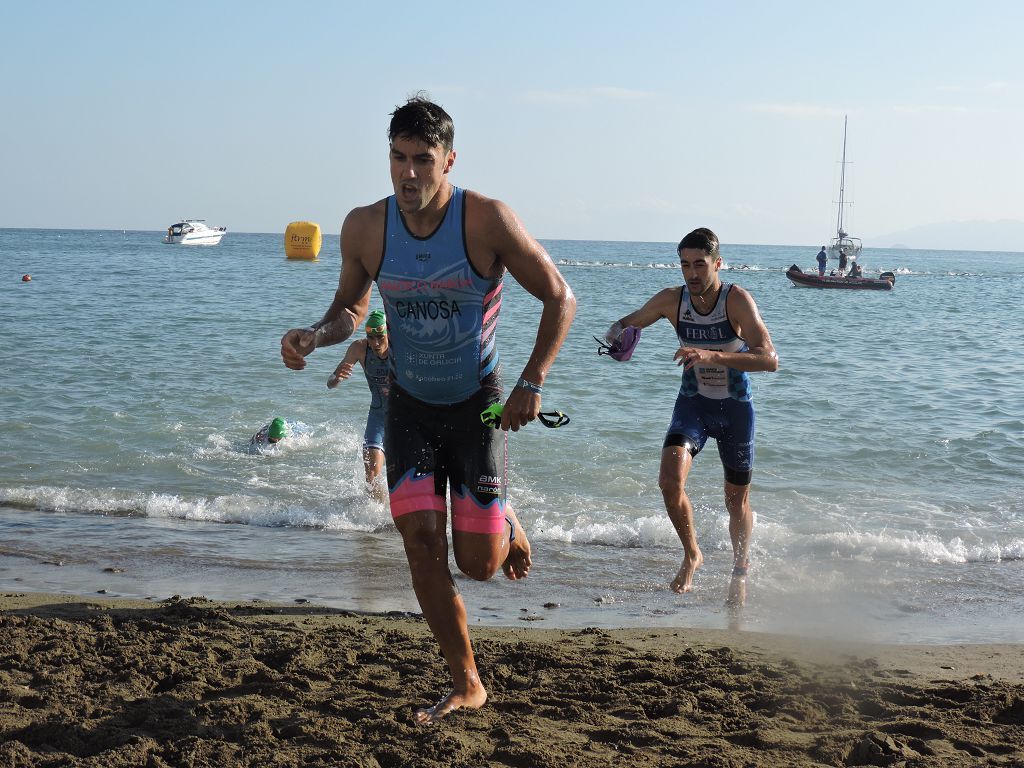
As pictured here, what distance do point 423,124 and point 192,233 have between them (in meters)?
99.5

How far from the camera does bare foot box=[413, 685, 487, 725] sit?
3699mm

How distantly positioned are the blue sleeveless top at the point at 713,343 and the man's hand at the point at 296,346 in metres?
2.93

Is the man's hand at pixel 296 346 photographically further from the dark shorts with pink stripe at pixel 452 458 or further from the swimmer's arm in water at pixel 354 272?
the dark shorts with pink stripe at pixel 452 458

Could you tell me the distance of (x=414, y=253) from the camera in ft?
12.5

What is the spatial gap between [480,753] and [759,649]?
6.54 feet

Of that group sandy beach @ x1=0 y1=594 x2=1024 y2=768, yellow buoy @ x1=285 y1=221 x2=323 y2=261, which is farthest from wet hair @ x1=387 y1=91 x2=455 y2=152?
yellow buoy @ x1=285 y1=221 x2=323 y2=261

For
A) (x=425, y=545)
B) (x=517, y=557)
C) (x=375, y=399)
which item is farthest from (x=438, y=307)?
(x=375, y=399)

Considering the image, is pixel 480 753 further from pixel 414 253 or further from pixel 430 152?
pixel 430 152

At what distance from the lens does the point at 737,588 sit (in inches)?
244

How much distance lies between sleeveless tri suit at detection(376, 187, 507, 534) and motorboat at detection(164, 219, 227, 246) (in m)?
98.5

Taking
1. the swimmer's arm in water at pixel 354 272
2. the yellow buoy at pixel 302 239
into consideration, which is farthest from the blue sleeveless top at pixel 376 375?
the yellow buoy at pixel 302 239

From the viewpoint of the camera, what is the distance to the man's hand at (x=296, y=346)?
359 cm

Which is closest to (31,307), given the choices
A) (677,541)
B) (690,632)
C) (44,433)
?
(44,433)

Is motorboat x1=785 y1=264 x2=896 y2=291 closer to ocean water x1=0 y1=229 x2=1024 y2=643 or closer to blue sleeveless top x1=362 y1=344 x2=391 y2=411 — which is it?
ocean water x1=0 y1=229 x2=1024 y2=643
